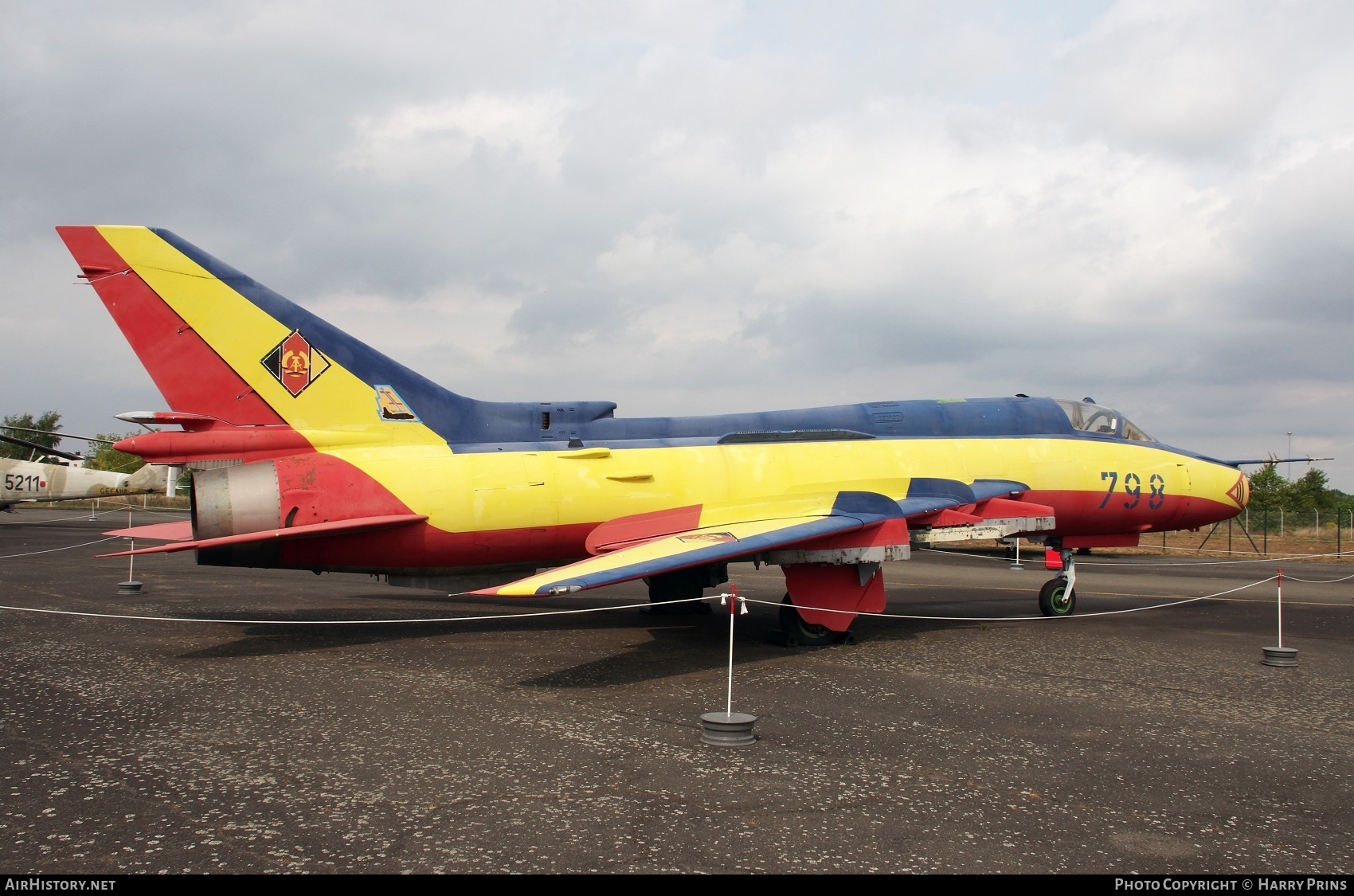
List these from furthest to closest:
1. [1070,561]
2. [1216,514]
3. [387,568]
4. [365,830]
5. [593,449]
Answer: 1. [1216,514]
2. [1070,561]
3. [593,449]
4. [387,568]
5. [365,830]

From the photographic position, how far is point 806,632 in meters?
9.97

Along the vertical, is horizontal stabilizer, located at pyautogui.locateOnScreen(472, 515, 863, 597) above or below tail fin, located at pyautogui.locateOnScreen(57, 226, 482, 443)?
below

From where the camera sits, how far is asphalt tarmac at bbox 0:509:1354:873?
424 cm

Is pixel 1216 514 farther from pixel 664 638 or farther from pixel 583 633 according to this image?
pixel 583 633

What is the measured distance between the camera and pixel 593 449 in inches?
411

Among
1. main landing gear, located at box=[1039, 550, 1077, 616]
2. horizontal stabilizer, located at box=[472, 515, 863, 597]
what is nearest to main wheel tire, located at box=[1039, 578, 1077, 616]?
main landing gear, located at box=[1039, 550, 1077, 616]

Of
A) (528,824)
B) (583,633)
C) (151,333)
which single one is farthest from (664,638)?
(151,333)

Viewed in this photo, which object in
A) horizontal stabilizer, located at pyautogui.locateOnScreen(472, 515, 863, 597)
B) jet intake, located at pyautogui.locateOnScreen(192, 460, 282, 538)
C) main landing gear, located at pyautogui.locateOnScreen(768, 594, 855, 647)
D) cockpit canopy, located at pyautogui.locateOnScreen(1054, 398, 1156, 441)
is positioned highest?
cockpit canopy, located at pyautogui.locateOnScreen(1054, 398, 1156, 441)

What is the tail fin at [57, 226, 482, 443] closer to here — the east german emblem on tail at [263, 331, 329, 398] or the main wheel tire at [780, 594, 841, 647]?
the east german emblem on tail at [263, 331, 329, 398]

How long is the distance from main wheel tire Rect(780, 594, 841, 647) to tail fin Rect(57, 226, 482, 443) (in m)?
5.01

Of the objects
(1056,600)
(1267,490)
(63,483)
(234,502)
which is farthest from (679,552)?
(1267,490)

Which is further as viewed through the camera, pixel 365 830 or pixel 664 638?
pixel 664 638

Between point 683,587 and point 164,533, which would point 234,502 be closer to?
point 164,533

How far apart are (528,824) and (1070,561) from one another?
10.2 m
